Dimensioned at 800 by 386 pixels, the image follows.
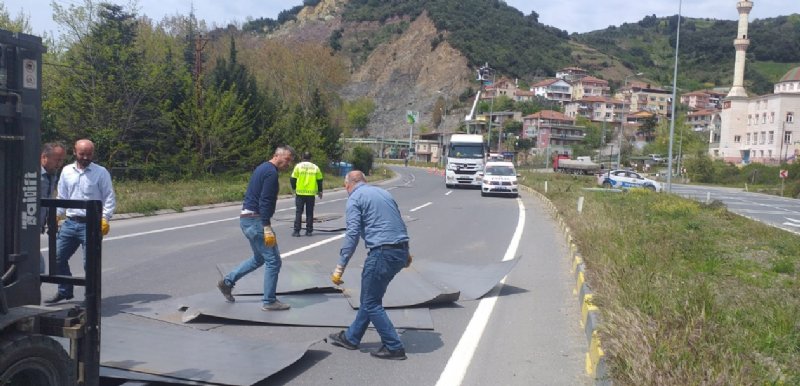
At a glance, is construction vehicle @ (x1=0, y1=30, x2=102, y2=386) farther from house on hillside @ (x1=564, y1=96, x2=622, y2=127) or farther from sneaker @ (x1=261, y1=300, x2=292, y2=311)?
house on hillside @ (x1=564, y1=96, x2=622, y2=127)

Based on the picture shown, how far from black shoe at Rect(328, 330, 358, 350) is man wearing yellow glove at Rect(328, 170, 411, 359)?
8cm

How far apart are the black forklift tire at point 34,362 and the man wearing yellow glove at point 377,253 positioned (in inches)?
104

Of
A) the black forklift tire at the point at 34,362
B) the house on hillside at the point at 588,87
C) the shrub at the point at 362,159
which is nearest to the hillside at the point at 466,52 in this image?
the house on hillside at the point at 588,87

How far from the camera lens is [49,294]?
7.69 metres

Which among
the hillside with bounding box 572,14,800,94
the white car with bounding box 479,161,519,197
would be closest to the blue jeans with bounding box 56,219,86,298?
the white car with bounding box 479,161,519,197

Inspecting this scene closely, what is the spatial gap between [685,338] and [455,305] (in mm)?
3412

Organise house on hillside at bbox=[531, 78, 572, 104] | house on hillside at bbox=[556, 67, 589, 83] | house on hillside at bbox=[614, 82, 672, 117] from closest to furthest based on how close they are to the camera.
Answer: house on hillside at bbox=[531, 78, 572, 104] → house on hillside at bbox=[614, 82, 672, 117] → house on hillside at bbox=[556, 67, 589, 83]

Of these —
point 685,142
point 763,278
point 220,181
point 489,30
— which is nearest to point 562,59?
point 489,30

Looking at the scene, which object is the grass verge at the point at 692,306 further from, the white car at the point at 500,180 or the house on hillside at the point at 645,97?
the house on hillside at the point at 645,97

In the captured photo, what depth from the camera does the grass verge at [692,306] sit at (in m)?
4.86

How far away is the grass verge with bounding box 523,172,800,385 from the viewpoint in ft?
15.9

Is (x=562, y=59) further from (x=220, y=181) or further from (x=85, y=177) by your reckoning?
(x=85, y=177)

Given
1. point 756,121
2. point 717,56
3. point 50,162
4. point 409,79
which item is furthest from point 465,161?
point 717,56

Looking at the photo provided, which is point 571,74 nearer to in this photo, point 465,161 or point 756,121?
point 756,121
